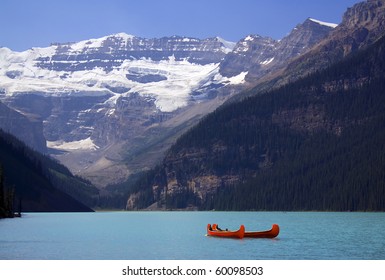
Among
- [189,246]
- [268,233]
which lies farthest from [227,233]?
[189,246]

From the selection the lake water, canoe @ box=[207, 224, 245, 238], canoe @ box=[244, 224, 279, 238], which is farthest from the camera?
canoe @ box=[244, 224, 279, 238]

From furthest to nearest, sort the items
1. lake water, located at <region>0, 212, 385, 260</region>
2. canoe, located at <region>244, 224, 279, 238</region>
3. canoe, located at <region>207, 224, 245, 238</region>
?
canoe, located at <region>244, 224, 279, 238</region> < canoe, located at <region>207, 224, 245, 238</region> < lake water, located at <region>0, 212, 385, 260</region>

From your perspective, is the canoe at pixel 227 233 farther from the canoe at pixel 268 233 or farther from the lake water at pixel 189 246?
the canoe at pixel 268 233

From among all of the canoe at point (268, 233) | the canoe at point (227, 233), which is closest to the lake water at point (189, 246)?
the canoe at point (268, 233)

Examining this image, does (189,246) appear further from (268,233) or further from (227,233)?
(268,233)

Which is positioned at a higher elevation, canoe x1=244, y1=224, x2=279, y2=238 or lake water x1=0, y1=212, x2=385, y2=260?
canoe x1=244, y1=224, x2=279, y2=238

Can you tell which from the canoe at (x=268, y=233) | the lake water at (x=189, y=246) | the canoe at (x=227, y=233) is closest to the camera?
the lake water at (x=189, y=246)

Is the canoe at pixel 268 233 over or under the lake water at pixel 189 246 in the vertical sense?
over

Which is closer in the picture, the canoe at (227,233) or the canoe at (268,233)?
the canoe at (227,233)

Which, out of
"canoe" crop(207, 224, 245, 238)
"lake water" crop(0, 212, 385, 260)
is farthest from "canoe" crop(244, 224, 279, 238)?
"canoe" crop(207, 224, 245, 238)

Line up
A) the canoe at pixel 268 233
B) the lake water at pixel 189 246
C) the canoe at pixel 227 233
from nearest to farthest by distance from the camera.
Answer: the lake water at pixel 189 246, the canoe at pixel 227 233, the canoe at pixel 268 233

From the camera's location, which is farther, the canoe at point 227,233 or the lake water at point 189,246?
the canoe at point 227,233

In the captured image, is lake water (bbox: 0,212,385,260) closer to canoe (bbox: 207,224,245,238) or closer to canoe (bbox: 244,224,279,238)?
canoe (bbox: 244,224,279,238)
